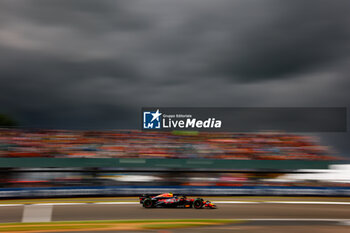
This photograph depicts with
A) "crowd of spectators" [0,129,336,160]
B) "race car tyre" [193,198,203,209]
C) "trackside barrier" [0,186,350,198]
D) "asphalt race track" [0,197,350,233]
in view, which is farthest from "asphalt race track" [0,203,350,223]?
"crowd of spectators" [0,129,336,160]

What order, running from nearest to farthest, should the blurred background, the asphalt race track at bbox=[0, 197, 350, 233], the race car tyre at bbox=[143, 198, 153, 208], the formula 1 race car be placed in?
the asphalt race track at bbox=[0, 197, 350, 233] < the formula 1 race car < the race car tyre at bbox=[143, 198, 153, 208] < the blurred background

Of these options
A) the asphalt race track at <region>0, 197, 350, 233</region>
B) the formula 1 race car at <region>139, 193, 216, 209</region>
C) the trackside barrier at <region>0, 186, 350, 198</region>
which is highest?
the trackside barrier at <region>0, 186, 350, 198</region>

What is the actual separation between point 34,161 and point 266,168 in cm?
1374

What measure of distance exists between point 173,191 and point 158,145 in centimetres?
490

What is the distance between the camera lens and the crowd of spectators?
18.5 metres

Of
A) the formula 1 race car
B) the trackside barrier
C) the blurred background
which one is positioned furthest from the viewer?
the blurred background

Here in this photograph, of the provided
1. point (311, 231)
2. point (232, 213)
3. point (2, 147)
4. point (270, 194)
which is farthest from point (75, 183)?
point (311, 231)

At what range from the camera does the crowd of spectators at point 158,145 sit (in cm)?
1845

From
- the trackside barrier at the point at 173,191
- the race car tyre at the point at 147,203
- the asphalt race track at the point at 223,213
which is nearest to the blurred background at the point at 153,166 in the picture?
the trackside barrier at the point at 173,191

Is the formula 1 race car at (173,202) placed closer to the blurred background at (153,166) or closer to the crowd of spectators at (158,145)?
the blurred background at (153,166)

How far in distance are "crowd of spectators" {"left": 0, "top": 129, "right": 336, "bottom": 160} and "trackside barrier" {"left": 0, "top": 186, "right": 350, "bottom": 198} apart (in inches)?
100

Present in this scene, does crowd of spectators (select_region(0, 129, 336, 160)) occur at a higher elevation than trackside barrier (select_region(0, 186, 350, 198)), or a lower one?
higher

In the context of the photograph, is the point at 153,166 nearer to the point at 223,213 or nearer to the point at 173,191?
the point at 173,191

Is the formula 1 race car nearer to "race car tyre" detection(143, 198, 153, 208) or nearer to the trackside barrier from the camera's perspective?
"race car tyre" detection(143, 198, 153, 208)
